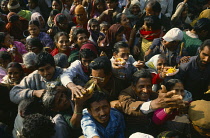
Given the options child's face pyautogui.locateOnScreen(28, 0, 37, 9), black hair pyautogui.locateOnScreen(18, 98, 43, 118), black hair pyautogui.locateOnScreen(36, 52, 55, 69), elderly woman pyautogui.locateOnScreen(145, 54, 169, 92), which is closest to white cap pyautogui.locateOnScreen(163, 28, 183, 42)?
elderly woman pyautogui.locateOnScreen(145, 54, 169, 92)

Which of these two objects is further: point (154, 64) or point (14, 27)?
point (14, 27)

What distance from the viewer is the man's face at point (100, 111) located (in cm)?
251

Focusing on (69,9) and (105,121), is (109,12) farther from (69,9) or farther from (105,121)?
(105,121)

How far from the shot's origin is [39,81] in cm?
328

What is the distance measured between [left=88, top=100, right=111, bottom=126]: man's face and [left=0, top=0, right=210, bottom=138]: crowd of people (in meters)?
0.01

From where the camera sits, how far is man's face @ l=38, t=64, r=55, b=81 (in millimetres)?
3175

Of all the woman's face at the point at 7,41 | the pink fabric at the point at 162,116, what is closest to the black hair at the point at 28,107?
the pink fabric at the point at 162,116

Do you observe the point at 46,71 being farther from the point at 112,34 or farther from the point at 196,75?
the point at 196,75

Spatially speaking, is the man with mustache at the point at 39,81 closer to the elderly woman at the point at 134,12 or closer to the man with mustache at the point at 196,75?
the man with mustache at the point at 196,75

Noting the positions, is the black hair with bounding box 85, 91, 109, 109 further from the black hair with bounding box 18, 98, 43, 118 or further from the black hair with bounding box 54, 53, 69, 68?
the black hair with bounding box 54, 53, 69, 68

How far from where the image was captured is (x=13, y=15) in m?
5.86

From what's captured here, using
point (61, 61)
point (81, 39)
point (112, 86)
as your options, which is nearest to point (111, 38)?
point (81, 39)

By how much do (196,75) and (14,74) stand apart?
2.85m

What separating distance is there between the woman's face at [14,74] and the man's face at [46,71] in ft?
1.68
